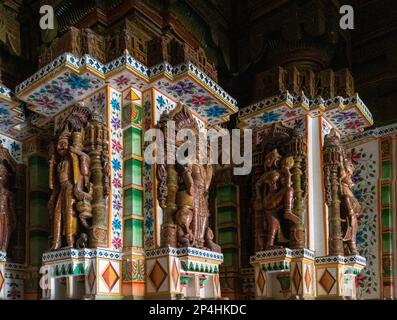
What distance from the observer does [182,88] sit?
588 cm

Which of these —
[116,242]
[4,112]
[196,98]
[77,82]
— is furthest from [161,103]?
[4,112]

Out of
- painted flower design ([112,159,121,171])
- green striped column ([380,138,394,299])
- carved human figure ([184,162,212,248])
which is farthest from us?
green striped column ([380,138,394,299])

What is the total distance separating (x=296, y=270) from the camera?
6.07 meters

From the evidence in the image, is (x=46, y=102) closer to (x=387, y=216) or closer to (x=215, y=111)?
(x=215, y=111)

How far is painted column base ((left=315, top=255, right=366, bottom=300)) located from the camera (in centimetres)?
616

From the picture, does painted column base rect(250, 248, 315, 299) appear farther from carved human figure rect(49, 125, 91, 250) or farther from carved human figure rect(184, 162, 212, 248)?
carved human figure rect(49, 125, 91, 250)

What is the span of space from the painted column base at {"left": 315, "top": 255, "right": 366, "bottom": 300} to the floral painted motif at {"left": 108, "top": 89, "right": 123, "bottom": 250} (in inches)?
95.7

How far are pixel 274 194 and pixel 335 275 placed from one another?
115 cm

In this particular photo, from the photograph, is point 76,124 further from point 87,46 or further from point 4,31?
point 4,31

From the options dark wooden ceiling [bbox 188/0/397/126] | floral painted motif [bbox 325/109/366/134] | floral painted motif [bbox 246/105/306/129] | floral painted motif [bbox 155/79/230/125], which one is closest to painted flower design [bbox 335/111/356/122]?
floral painted motif [bbox 325/109/366/134]

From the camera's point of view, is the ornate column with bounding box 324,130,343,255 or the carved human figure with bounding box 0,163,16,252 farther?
the ornate column with bounding box 324,130,343,255

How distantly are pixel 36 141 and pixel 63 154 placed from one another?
44.5 inches

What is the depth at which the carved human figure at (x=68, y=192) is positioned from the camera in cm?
531

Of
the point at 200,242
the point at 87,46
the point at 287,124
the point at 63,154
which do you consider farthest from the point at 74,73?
the point at 287,124
